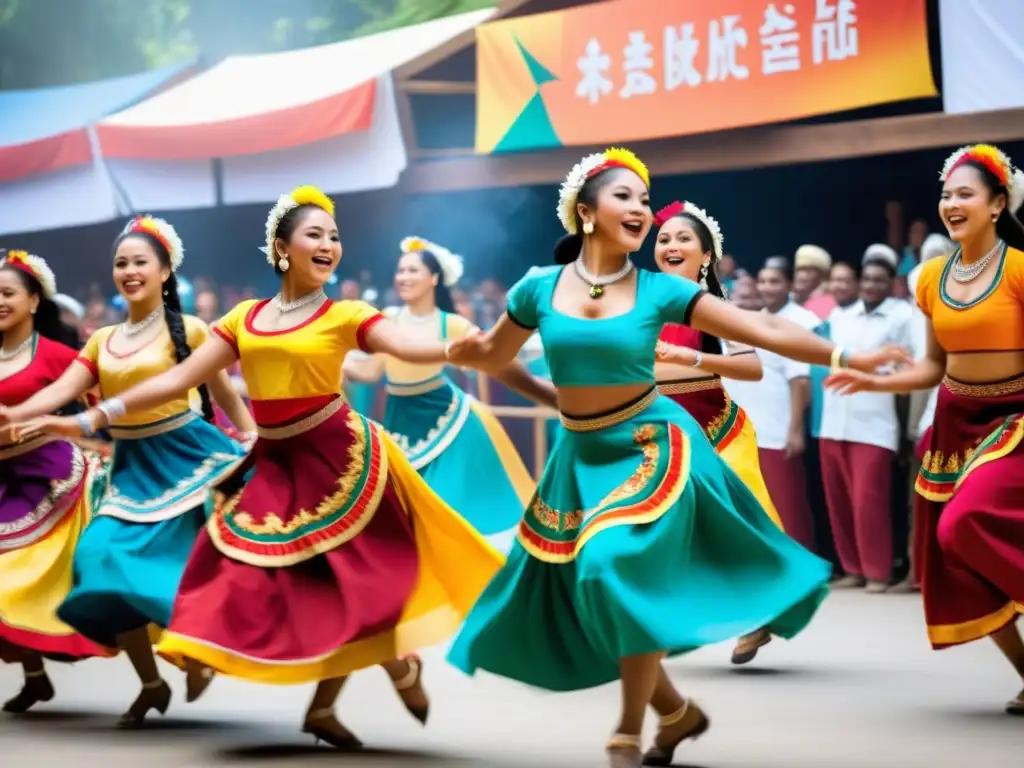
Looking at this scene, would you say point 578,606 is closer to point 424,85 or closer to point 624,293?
point 624,293

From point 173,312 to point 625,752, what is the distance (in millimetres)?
2654

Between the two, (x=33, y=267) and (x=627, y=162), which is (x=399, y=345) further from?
(x=33, y=267)

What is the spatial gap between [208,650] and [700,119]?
6.81m

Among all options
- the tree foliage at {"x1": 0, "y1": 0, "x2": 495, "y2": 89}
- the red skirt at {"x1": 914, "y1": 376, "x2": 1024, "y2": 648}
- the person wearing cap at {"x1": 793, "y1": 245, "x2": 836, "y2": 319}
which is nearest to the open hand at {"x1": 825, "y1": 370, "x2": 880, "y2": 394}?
the red skirt at {"x1": 914, "y1": 376, "x2": 1024, "y2": 648}

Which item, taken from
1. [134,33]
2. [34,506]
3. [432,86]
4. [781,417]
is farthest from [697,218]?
[134,33]

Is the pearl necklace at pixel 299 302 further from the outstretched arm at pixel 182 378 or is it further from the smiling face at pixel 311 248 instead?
the outstretched arm at pixel 182 378

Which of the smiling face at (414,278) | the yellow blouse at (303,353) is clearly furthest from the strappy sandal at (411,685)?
the smiling face at (414,278)

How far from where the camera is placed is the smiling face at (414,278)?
9.51 m

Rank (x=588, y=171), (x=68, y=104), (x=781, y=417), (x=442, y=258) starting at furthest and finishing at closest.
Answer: (x=68, y=104), (x=781, y=417), (x=442, y=258), (x=588, y=171)

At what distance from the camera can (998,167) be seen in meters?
6.35

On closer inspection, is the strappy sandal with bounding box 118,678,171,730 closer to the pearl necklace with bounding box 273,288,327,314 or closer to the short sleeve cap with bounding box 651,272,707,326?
the pearl necklace with bounding box 273,288,327,314

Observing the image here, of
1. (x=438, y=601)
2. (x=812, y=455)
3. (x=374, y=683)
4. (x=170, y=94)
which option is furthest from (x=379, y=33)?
(x=438, y=601)

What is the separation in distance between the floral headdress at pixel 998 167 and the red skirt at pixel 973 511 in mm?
686

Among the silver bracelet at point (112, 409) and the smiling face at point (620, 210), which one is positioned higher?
the smiling face at point (620, 210)
